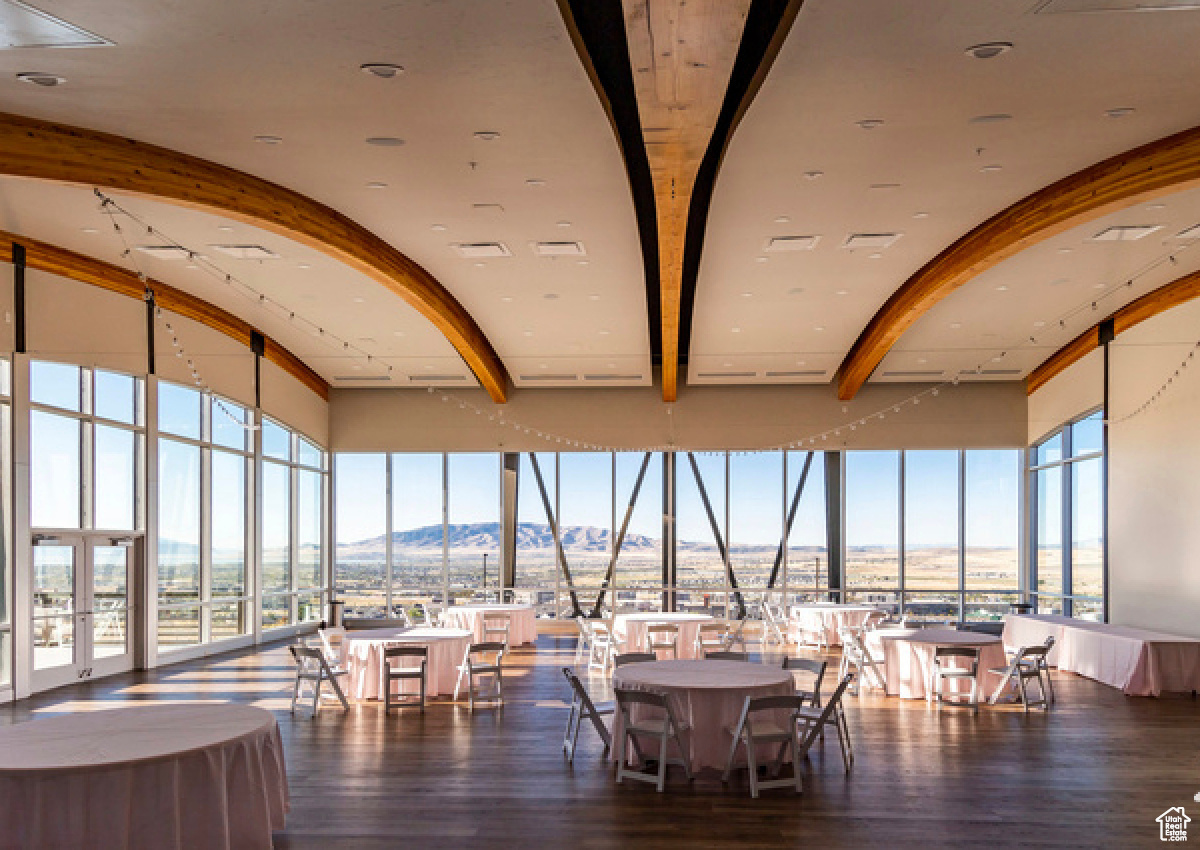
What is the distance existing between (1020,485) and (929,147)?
11068mm

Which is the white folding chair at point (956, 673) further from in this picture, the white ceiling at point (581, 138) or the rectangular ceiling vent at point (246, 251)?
the rectangular ceiling vent at point (246, 251)

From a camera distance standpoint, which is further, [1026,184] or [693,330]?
[693,330]

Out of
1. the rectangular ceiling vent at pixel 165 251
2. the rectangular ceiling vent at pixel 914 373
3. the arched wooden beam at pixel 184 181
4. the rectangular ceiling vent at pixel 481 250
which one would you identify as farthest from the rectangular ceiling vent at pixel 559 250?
the rectangular ceiling vent at pixel 914 373

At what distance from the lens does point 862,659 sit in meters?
9.91

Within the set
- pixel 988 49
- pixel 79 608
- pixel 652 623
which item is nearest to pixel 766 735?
pixel 988 49

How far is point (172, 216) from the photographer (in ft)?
30.9

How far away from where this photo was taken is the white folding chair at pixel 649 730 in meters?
6.31

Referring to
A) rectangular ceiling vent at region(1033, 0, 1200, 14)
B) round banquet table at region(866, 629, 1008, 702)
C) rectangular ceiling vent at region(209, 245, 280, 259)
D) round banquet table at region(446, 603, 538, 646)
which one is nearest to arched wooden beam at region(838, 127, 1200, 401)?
rectangular ceiling vent at region(1033, 0, 1200, 14)

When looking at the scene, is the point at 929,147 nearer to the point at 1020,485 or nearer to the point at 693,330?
the point at 693,330

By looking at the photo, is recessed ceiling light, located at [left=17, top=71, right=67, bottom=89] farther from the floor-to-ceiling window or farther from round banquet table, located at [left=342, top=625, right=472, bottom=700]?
the floor-to-ceiling window

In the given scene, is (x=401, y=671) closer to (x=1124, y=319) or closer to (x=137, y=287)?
(x=137, y=287)

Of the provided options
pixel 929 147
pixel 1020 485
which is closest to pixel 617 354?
pixel 1020 485

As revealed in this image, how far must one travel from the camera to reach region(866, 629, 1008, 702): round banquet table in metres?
9.69

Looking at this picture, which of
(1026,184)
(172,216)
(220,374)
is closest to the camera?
(1026,184)
